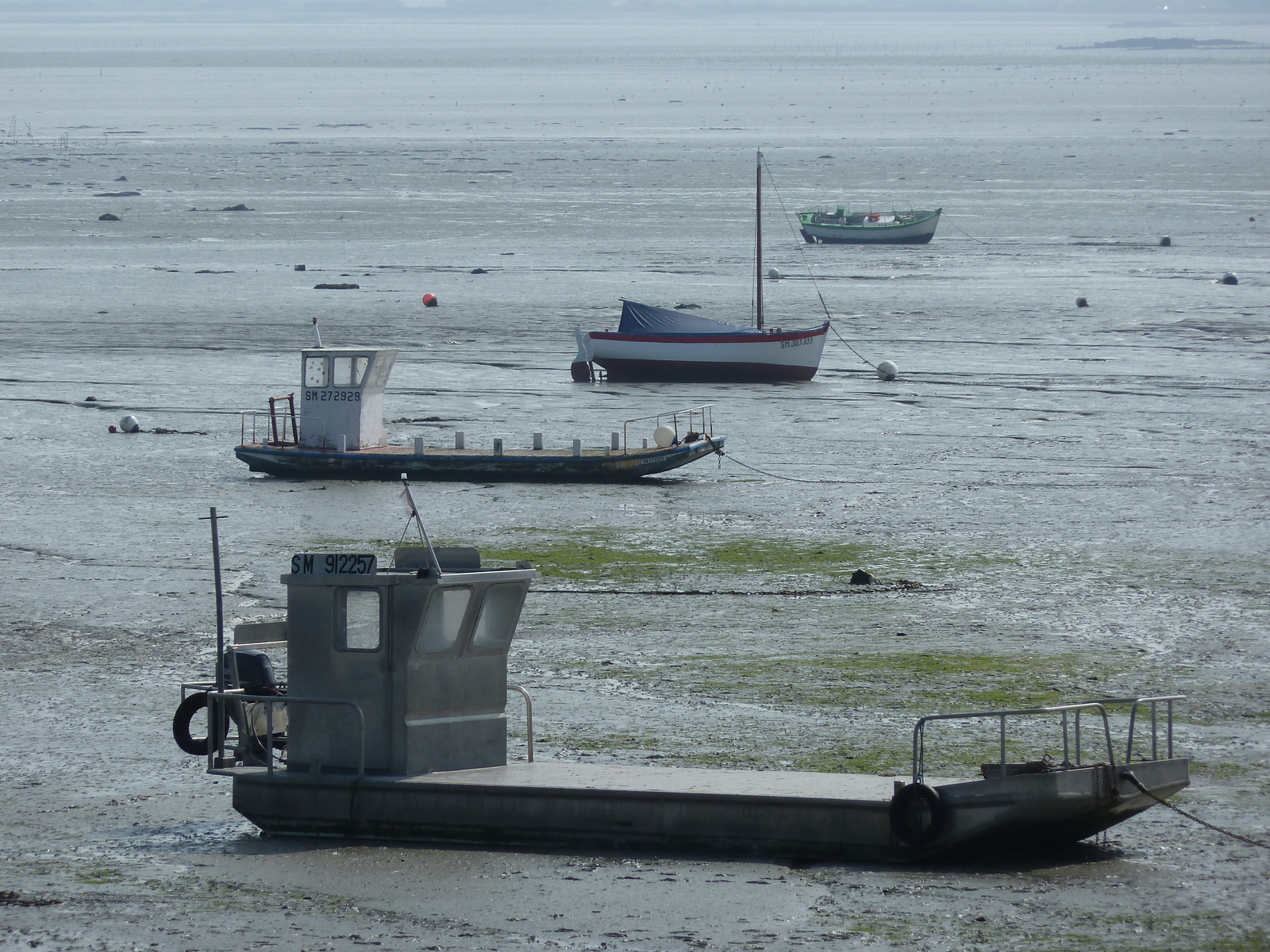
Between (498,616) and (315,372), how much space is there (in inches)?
901

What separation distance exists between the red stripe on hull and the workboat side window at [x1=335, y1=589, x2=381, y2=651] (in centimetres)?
3757

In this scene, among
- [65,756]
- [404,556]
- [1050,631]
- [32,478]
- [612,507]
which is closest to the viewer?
[404,556]

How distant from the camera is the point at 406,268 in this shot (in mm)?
80688

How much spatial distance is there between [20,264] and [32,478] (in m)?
49.0

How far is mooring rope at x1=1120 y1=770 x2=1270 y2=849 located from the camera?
48.6ft

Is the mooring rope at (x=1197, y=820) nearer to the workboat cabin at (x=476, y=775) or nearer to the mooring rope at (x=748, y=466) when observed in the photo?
the workboat cabin at (x=476, y=775)

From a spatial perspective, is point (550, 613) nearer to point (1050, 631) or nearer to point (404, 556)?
point (1050, 631)

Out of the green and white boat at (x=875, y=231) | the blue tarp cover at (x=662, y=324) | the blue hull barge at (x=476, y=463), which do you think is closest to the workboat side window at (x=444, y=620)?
the blue hull barge at (x=476, y=463)

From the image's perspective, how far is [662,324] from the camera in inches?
2093

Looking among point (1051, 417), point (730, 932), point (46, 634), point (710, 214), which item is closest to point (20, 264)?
point (710, 214)

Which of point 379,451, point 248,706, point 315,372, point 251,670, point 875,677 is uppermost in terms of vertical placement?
point 315,372

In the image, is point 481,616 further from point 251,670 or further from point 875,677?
point 875,677

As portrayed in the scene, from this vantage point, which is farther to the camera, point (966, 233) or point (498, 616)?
point (966, 233)

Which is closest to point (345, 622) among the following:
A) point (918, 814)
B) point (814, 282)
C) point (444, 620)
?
point (444, 620)
